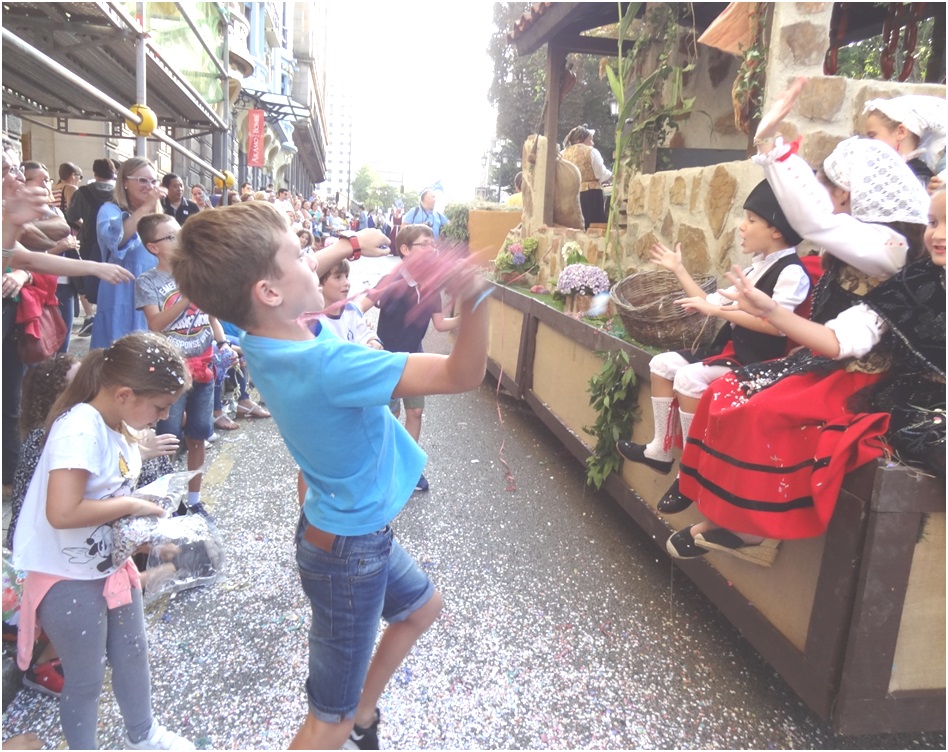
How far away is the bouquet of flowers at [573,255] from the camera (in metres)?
5.62

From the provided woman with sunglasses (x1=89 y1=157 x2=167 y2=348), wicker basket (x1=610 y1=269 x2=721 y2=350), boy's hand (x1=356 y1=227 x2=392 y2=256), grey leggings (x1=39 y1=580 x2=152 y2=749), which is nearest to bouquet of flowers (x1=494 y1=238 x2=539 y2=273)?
wicker basket (x1=610 y1=269 x2=721 y2=350)

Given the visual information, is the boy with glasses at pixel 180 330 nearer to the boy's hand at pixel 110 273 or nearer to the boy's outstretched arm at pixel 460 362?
the boy's hand at pixel 110 273

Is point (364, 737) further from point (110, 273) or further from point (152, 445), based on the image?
point (110, 273)

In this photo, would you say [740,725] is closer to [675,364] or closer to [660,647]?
[660,647]

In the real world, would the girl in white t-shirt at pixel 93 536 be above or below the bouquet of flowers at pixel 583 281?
below

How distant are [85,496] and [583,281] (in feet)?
11.9

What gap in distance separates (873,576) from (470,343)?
142 centimetres

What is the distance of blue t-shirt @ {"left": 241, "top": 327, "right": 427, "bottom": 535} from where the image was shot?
144 cm

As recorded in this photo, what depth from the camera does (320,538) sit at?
64.9 inches

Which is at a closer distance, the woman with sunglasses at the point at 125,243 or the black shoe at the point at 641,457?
the black shoe at the point at 641,457

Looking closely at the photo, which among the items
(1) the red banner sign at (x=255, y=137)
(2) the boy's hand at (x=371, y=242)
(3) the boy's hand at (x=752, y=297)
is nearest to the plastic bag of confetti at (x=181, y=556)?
(2) the boy's hand at (x=371, y=242)

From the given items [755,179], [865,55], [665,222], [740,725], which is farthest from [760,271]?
[865,55]

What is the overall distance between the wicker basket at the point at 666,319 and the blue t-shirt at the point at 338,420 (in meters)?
2.02

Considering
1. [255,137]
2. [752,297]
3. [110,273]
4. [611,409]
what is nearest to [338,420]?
[752,297]
